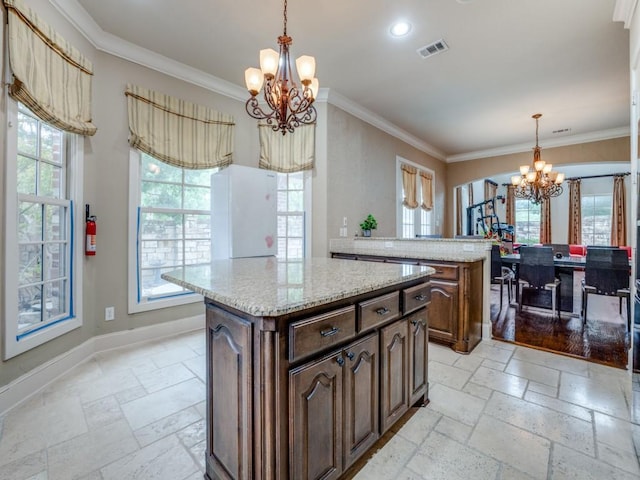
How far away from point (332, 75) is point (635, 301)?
11.0 feet

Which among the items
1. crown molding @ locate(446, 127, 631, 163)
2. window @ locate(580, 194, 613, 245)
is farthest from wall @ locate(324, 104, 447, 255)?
window @ locate(580, 194, 613, 245)

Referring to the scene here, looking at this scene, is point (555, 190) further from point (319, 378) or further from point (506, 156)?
point (319, 378)

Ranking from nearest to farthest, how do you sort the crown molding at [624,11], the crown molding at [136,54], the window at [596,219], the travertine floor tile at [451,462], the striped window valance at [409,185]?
the travertine floor tile at [451,462]
the crown molding at [624,11]
the crown molding at [136,54]
the striped window valance at [409,185]
the window at [596,219]

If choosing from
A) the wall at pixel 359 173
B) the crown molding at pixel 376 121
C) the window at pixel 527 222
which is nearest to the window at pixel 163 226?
the wall at pixel 359 173

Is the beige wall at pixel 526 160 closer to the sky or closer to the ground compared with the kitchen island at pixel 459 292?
closer to the sky

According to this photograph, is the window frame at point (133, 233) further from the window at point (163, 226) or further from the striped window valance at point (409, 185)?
the striped window valance at point (409, 185)

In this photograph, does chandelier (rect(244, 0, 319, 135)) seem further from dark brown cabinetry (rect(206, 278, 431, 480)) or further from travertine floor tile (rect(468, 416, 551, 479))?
travertine floor tile (rect(468, 416, 551, 479))

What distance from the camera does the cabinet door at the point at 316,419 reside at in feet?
3.58

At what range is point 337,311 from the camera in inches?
48.7

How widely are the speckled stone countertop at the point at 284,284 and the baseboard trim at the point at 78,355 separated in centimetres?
148

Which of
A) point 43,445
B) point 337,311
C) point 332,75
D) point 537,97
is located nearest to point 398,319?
point 337,311

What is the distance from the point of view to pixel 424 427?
5.79ft

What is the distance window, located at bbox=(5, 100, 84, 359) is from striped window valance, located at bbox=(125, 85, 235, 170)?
24.1 inches

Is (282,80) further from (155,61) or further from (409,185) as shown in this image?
(409,185)
